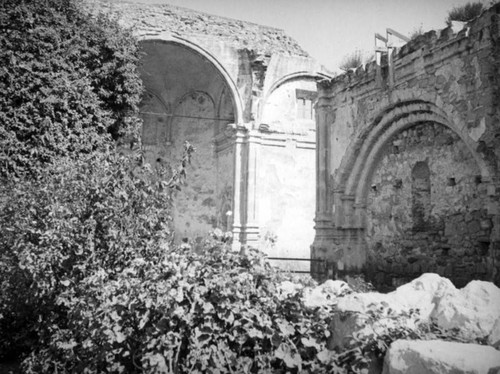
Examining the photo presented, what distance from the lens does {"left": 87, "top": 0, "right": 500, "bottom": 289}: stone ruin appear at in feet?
20.1

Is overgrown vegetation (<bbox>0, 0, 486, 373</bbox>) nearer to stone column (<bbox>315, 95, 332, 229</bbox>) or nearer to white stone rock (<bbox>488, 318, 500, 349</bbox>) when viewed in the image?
white stone rock (<bbox>488, 318, 500, 349</bbox>)

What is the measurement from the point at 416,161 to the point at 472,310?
16.1 ft

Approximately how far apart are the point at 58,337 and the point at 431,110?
614 centimetres

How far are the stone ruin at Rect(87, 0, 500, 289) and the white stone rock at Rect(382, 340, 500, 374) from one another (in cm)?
111

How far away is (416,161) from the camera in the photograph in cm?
730

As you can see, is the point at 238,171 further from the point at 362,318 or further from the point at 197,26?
the point at 362,318

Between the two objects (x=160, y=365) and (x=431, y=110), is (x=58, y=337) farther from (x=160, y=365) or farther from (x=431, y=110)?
(x=431, y=110)

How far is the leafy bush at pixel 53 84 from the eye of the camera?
7.37 m

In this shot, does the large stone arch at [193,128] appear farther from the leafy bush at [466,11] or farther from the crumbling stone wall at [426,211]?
the leafy bush at [466,11]

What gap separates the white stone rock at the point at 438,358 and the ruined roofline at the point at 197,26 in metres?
11.5

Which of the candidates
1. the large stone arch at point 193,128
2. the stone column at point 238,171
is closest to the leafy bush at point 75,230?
the stone column at point 238,171

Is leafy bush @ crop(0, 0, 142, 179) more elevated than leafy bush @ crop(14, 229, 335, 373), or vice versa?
leafy bush @ crop(0, 0, 142, 179)

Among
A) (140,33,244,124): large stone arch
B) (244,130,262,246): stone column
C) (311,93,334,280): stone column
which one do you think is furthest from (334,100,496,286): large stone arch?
(140,33,244,124): large stone arch

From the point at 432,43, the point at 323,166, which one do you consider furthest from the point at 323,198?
the point at 432,43
